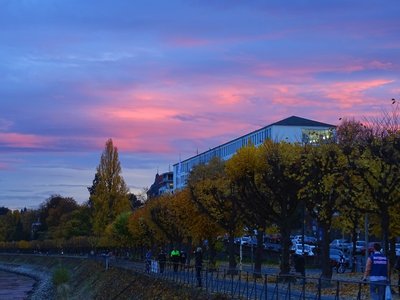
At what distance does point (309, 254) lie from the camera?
8481 cm

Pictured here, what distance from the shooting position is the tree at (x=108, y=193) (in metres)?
141

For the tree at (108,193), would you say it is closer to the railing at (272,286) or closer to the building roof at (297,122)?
the building roof at (297,122)

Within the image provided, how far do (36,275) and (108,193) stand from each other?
62.1 feet

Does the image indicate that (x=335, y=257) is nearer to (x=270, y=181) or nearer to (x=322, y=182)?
(x=270, y=181)

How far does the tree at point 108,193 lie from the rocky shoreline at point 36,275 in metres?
13.9

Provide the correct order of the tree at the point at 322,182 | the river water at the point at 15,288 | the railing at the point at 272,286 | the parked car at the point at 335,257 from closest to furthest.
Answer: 1. the railing at the point at 272,286
2. the tree at the point at 322,182
3. the parked car at the point at 335,257
4. the river water at the point at 15,288

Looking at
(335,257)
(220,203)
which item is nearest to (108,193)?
(335,257)

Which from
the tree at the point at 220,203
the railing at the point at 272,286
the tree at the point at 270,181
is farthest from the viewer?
the tree at the point at 220,203

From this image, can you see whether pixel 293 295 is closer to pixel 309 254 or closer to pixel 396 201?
pixel 396 201

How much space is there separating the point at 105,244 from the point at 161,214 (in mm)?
52987

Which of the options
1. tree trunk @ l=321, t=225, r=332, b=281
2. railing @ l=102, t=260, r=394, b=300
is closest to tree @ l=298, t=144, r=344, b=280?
tree trunk @ l=321, t=225, r=332, b=281

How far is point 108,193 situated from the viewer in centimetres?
14175

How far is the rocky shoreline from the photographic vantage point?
285 ft

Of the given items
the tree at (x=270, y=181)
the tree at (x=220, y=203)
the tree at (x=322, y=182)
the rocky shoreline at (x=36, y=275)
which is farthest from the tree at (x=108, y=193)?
the tree at (x=322, y=182)
